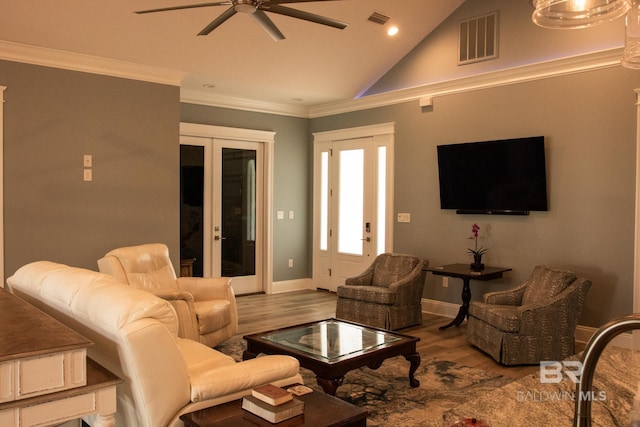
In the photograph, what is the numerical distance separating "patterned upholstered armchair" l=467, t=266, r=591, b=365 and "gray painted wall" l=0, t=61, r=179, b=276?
3644mm

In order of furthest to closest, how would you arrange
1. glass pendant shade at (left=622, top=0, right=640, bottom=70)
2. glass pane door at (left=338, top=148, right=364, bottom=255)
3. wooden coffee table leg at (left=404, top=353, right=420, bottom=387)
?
glass pane door at (left=338, top=148, right=364, bottom=255), wooden coffee table leg at (left=404, top=353, right=420, bottom=387), glass pendant shade at (left=622, top=0, right=640, bottom=70)

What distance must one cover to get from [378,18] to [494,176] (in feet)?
7.15

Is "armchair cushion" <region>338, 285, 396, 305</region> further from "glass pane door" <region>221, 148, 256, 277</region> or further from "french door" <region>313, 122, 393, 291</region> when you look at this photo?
"glass pane door" <region>221, 148, 256, 277</region>

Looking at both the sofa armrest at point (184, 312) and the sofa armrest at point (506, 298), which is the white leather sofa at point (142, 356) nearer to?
the sofa armrest at point (184, 312)

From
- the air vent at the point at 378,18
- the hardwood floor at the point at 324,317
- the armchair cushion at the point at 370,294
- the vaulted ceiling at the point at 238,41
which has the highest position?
the air vent at the point at 378,18

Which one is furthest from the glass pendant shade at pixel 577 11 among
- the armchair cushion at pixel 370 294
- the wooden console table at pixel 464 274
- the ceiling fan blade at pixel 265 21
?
the armchair cushion at pixel 370 294

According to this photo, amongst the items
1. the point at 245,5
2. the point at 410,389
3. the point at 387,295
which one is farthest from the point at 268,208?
the point at 245,5

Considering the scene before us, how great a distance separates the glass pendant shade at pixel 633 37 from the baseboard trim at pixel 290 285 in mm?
6345

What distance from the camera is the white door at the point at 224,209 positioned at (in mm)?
7250

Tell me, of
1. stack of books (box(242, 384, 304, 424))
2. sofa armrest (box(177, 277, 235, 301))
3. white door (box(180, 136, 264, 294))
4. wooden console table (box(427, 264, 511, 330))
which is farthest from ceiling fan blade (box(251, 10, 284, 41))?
white door (box(180, 136, 264, 294))

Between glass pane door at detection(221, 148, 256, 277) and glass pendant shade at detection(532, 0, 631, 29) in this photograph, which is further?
glass pane door at detection(221, 148, 256, 277)

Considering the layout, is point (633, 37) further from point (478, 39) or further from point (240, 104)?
point (240, 104)

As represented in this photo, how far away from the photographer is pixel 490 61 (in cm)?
602

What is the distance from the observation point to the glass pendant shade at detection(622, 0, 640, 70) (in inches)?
77.2
